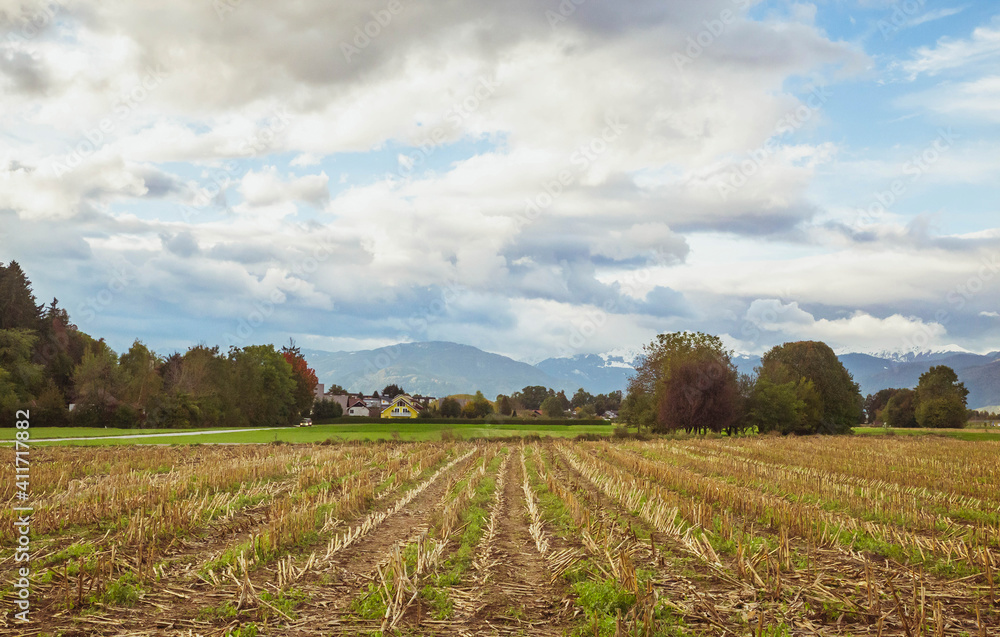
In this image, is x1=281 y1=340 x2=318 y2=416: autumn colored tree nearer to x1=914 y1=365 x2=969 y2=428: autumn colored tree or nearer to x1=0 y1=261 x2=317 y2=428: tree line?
x1=0 y1=261 x2=317 y2=428: tree line

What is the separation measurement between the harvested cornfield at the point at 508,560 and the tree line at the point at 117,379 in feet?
214

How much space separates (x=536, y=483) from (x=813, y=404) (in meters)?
77.8

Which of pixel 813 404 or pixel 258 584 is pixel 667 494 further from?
pixel 813 404

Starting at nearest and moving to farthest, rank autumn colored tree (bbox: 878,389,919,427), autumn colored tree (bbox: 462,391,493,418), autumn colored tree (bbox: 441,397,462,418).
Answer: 1. autumn colored tree (bbox: 462,391,493,418)
2. autumn colored tree (bbox: 441,397,462,418)
3. autumn colored tree (bbox: 878,389,919,427)

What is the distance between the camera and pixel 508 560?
11781mm

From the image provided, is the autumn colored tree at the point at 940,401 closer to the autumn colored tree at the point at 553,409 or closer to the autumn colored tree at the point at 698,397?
the autumn colored tree at the point at 698,397

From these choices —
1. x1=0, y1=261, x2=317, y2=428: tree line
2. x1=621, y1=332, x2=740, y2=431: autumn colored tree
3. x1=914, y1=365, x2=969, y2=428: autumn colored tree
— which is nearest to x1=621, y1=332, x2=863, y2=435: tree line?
x1=621, y1=332, x2=740, y2=431: autumn colored tree

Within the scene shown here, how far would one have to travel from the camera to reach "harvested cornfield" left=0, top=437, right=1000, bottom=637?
27.7 feet

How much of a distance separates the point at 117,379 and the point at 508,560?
3242 inches

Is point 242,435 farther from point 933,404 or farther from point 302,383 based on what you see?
point 933,404

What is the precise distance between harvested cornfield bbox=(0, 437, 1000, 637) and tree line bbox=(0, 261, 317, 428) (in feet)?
214

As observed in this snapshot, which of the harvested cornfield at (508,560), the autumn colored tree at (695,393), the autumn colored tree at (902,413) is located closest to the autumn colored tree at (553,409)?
the autumn colored tree at (902,413)

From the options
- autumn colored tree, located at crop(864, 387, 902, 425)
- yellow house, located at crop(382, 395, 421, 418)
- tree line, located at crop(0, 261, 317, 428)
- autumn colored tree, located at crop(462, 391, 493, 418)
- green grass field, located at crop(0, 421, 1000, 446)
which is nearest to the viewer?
green grass field, located at crop(0, 421, 1000, 446)

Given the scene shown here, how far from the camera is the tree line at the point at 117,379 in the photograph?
76562 mm
